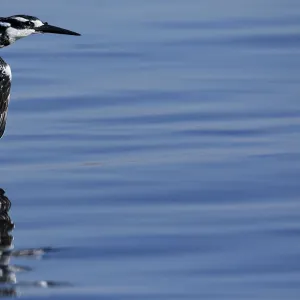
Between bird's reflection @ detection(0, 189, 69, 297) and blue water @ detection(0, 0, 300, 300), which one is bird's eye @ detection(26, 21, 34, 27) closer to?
blue water @ detection(0, 0, 300, 300)

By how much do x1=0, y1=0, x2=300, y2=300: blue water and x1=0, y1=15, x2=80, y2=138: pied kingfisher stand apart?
267mm

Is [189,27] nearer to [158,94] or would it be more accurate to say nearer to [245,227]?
[158,94]

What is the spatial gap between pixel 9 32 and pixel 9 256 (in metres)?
4.86

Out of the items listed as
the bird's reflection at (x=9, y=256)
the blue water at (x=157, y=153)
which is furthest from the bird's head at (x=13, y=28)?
the bird's reflection at (x=9, y=256)

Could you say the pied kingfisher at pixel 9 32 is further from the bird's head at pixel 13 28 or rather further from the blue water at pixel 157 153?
the blue water at pixel 157 153

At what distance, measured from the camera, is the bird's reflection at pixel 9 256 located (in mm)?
8336

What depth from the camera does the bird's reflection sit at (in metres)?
8.34

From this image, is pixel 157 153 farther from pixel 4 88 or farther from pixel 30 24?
pixel 30 24

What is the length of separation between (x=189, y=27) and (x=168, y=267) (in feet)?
30.2

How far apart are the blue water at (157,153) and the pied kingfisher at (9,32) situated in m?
0.27

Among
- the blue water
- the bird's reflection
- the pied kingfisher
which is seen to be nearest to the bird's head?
the pied kingfisher

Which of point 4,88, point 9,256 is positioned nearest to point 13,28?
point 4,88

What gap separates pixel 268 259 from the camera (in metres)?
8.78

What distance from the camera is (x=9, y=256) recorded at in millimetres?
9008
